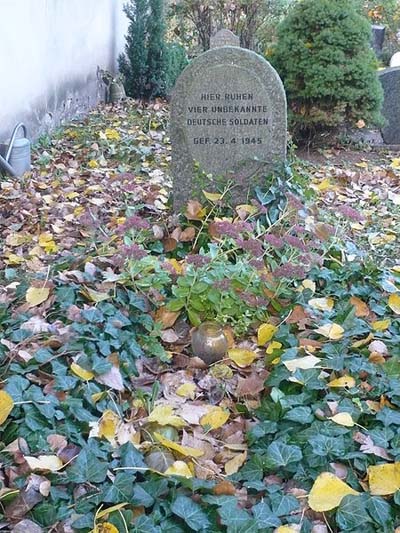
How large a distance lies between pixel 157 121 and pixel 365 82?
2.14 m

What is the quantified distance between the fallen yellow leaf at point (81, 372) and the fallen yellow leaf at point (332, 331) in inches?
35.9

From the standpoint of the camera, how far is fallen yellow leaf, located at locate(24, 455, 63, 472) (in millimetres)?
1926

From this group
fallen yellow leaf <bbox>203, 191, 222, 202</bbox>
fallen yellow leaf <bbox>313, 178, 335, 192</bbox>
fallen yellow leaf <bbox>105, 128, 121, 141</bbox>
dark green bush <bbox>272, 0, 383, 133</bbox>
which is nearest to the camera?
fallen yellow leaf <bbox>203, 191, 222, 202</bbox>

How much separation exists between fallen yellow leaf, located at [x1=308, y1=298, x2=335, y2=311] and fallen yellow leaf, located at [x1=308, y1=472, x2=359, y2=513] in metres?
1.11

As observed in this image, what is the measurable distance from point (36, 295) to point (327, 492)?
1466 mm

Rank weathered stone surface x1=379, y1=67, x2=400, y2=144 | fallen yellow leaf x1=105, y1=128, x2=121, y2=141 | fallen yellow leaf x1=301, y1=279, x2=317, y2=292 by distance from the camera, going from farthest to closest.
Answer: weathered stone surface x1=379, y1=67, x2=400, y2=144 → fallen yellow leaf x1=105, y1=128, x2=121, y2=141 → fallen yellow leaf x1=301, y1=279, x2=317, y2=292

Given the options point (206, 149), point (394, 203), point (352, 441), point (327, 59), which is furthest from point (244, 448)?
point (327, 59)

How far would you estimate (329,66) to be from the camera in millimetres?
6070

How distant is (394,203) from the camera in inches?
196

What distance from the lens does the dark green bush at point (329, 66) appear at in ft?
20.0

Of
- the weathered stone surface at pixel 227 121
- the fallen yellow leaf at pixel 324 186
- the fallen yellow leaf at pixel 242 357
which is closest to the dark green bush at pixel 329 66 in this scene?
the fallen yellow leaf at pixel 324 186

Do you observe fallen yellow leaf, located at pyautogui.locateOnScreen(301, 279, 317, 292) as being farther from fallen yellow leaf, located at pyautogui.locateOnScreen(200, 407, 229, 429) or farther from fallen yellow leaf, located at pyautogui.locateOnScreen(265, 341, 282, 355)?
fallen yellow leaf, located at pyautogui.locateOnScreen(200, 407, 229, 429)

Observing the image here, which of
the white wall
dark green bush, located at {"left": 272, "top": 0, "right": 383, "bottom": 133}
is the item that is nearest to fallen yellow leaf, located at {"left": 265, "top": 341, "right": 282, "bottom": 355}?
the white wall

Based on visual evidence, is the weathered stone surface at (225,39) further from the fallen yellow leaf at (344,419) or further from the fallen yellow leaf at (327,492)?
the fallen yellow leaf at (327,492)
